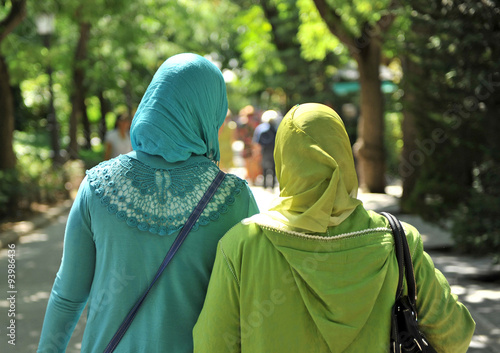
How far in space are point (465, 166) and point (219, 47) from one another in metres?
42.1

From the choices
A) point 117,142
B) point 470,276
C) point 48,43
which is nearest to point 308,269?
point 470,276

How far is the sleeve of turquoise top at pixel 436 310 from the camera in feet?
6.73

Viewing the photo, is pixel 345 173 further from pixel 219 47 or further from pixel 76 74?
pixel 219 47

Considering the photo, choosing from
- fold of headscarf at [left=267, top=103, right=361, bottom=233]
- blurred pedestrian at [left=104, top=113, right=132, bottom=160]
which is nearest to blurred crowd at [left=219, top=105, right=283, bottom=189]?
blurred pedestrian at [left=104, top=113, right=132, bottom=160]

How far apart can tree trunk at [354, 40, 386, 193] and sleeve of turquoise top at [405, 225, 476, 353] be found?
534 inches

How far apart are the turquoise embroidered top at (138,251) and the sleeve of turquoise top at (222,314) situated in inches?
6.3

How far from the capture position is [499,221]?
7.78 m

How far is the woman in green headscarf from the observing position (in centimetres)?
192

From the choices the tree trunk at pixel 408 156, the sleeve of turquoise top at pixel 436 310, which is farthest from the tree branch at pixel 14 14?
the sleeve of turquoise top at pixel 436 310

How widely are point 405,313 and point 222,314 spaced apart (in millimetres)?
541

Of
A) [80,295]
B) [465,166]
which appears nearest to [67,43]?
[465,166]

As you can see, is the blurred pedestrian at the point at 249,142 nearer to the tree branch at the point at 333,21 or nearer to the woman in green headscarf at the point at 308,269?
the tree branch at the point at 333,21

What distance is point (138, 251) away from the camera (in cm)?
212

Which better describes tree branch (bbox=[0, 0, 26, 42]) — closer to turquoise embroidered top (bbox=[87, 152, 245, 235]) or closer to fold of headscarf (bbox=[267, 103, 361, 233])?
turquoise embroidered top (bbox=[87, 152, 245, 235])
